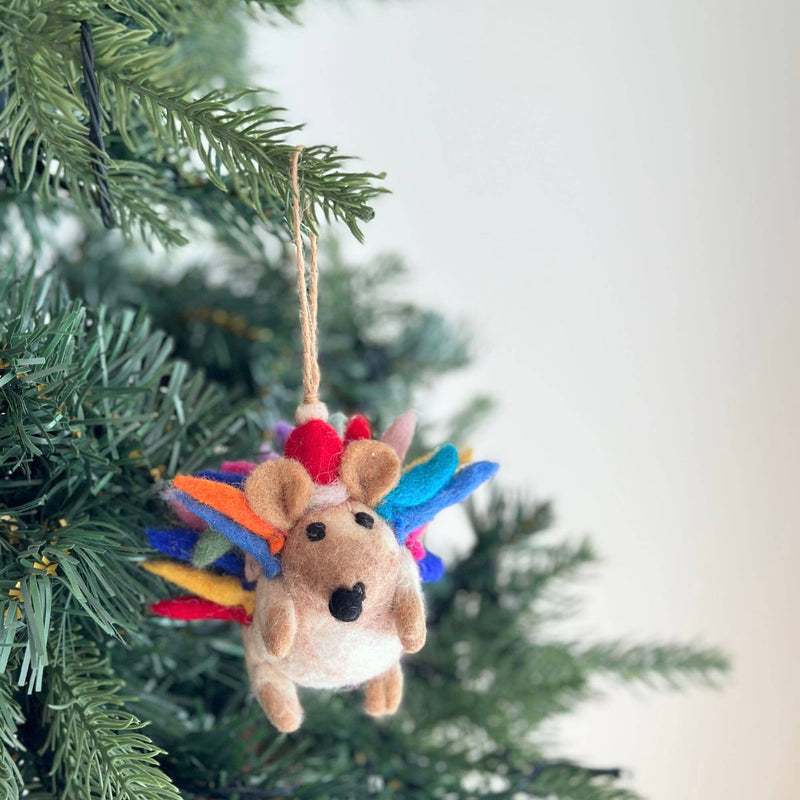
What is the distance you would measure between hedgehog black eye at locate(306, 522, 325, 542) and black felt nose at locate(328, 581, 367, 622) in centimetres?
2

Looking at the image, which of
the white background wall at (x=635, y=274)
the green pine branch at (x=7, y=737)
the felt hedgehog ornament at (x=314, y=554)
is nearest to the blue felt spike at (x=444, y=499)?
the felt hedgehog ornament at (x=314, y=554)

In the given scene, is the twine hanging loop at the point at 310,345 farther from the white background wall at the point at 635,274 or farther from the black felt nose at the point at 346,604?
the white background wall at the point at 635,274

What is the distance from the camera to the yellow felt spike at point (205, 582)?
0.83 feet

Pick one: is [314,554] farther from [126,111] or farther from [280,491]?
[126,111]

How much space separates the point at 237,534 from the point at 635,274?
21.6 inches

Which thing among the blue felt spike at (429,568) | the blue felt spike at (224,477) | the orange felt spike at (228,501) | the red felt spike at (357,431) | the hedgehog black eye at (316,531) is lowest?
the orange felt spike at (228,501)

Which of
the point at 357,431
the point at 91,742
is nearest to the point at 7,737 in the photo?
the point at 91,742

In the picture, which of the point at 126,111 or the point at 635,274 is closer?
the point at 126,111

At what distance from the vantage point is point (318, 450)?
0.82 feet

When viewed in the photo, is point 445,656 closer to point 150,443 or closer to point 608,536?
point 150,443

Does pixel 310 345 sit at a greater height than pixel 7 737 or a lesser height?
greater

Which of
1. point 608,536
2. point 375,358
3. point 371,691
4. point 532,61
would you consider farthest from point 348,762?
point 532,61

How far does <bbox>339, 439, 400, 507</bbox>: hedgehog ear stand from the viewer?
0.81 feet

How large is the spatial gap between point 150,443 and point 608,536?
0.54 meters
